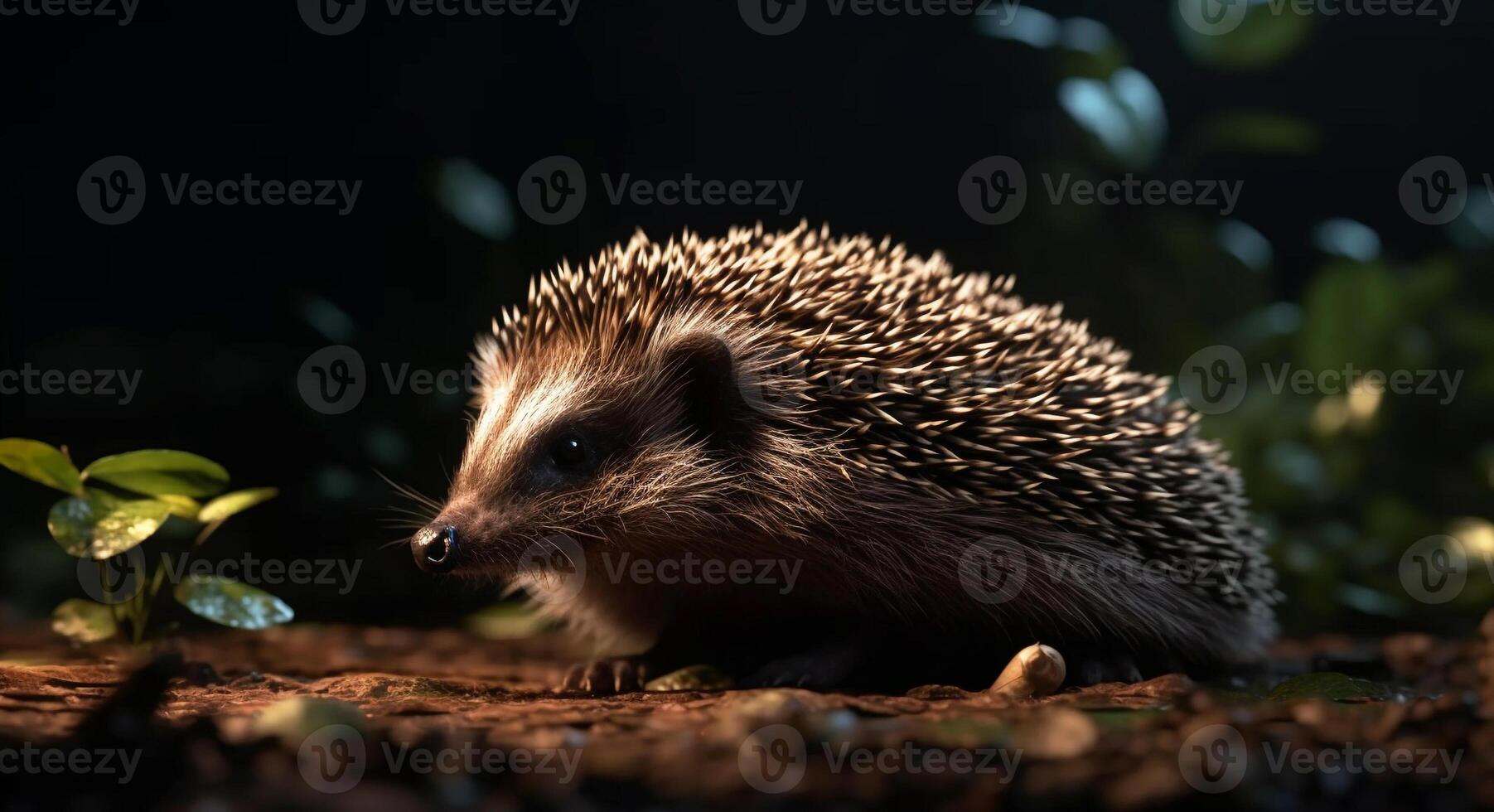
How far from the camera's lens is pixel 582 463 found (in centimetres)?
352

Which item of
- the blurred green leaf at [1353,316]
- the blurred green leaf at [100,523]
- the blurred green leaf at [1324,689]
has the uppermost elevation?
the blurred green leaf at [1353,316]

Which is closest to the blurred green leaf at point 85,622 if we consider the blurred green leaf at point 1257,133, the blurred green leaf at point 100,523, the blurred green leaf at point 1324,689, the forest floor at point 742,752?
the blurred green leaf at point 100,523

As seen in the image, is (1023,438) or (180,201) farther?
(180,201)

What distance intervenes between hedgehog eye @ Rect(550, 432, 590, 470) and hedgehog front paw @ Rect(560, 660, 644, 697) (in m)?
0.70

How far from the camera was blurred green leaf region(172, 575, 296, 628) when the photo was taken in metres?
3.53

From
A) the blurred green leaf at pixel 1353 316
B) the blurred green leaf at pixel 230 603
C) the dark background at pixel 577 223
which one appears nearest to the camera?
the blurred green leaf at pixel 230 603

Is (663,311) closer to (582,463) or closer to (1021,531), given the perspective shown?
(582,463)

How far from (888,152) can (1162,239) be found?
151 cm

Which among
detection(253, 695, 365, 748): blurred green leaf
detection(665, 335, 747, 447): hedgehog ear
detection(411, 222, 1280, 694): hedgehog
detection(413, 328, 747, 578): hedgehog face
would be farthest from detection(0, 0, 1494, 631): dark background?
detection(253, 695, 365, 748): blurred green leaf

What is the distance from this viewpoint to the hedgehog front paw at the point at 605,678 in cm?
363

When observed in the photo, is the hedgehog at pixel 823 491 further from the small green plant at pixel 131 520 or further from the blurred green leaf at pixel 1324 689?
the small green plant at pixel 131 520

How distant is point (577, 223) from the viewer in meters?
5.41

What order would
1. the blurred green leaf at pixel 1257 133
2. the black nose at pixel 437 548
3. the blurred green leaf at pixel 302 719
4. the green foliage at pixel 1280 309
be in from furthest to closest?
1. the blurred green leaf at pixel 1257 133
2. the green foliage at pixel 1280 309
3. the black nose at pixel 437 548
4. the blurred green leaf at pixel 302 719

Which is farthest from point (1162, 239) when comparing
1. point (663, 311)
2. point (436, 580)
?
point (436, 580)
